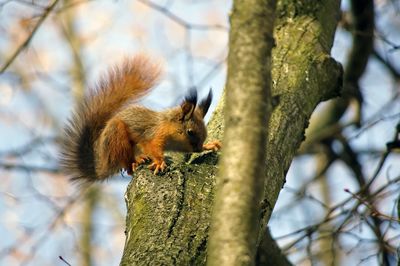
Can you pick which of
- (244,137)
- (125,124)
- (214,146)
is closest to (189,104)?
(125,124)

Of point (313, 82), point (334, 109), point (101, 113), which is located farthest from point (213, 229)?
point (334, 109)

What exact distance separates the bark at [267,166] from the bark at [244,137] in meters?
0.18

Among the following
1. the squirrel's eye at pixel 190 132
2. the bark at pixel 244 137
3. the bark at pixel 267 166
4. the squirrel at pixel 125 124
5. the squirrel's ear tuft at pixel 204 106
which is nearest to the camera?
the bark at pixel 244 137

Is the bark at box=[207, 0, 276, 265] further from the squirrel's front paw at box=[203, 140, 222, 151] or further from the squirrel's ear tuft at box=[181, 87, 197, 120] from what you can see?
the squirrel's ear tuft at box=[181, 87, 197, 120]

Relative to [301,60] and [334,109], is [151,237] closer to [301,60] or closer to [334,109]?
[301,60]

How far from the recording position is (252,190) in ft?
4.39

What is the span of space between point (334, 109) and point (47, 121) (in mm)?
7283

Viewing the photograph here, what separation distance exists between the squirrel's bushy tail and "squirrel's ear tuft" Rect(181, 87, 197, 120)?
222mm

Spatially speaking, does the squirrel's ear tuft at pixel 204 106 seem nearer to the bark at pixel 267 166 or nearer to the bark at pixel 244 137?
the bark at pixel 267 166

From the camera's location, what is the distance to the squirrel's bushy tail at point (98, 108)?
4.05m

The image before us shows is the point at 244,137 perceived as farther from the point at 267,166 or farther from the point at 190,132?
the point at 190,132

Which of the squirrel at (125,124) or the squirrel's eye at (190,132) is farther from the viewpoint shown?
the squirrel's eye at (190,132)

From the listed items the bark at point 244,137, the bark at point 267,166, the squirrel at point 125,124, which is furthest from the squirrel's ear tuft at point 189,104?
the bark at point 244,137

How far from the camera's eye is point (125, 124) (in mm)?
3949
